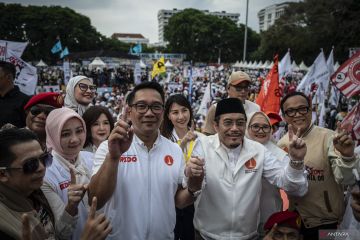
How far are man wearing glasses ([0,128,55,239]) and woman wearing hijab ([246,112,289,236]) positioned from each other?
177 cm

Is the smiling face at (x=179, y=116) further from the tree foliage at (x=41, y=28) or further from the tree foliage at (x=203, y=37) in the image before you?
the tree foliage at (x=203, y=37)

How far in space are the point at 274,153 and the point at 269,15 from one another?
522 ft

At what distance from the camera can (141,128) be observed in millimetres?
2463

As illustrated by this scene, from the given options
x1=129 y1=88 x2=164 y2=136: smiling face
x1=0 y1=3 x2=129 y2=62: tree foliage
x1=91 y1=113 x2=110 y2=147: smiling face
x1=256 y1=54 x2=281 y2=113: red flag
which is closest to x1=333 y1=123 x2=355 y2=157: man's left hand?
x1=129 y1=88 x2=164 y2=136: smiling face

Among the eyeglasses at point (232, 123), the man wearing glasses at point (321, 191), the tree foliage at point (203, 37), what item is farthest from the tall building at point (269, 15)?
the eyeglasses at point (232, 123)

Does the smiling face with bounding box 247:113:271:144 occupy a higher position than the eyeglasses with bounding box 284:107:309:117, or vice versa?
the eyeglasses with bounding box 284:107:309:117

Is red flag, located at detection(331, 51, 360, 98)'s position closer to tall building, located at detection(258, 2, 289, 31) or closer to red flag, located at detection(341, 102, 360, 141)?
red flag, located at detection(341, 102, 360, 141)

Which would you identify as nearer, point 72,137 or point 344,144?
point 344,144

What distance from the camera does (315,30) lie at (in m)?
41.0

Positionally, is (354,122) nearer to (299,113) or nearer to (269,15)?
(299,113)

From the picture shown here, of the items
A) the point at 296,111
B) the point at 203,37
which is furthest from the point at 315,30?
the point at 296,111

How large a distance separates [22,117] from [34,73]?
298 cm

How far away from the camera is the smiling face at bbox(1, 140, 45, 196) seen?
188cm

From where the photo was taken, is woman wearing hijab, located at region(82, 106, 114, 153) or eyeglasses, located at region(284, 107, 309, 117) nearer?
eyeglasses, located at region(284, 107, 309, 117)
